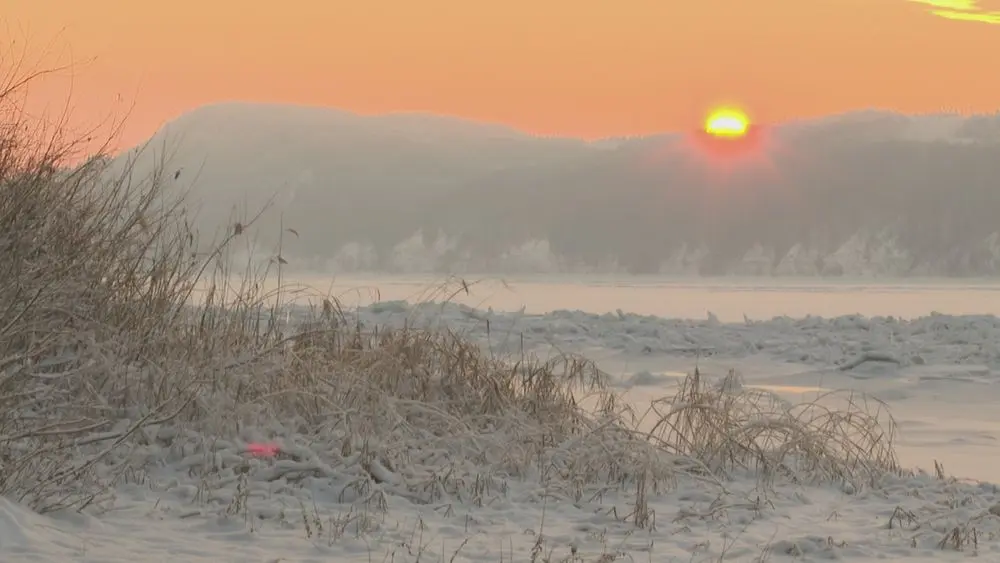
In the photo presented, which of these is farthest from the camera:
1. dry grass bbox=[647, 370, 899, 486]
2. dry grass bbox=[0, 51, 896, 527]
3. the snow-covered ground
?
dry grass bbox=[647, 370, 899, 486]

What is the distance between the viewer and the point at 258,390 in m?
7.20

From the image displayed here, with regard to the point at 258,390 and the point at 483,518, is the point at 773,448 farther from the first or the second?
the point at 258,390

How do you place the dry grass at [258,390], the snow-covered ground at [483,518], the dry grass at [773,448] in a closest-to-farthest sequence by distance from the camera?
the snow-covered ground at [483,518] < the dry grass at [258,390] < the dry grass at [773,448]

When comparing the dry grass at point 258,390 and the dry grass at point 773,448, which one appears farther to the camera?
the dry grass at point 773,448

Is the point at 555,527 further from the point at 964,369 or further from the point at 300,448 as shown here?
the point at 964,369

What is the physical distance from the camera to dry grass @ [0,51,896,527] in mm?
6219

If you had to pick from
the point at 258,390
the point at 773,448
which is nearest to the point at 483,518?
the point at 258,390

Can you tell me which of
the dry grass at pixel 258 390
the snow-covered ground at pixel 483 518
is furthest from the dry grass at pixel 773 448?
the snow-covered ground at pixel 483 518

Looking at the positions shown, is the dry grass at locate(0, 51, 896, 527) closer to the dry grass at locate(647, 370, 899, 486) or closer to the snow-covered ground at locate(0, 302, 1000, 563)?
the dry grass at locate(647, 370, 899, 486)

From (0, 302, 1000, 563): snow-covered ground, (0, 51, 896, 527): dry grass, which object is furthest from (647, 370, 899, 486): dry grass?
(0, 302, 1000, 563): snow-covered ground

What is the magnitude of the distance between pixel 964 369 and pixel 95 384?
1025 cm

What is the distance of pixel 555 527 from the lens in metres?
5.69

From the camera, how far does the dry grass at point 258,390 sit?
20.4 feet

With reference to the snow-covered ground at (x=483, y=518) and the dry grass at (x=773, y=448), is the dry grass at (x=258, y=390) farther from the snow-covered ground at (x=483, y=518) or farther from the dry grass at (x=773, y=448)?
the snow-covered ground at (x=483, y=518)
